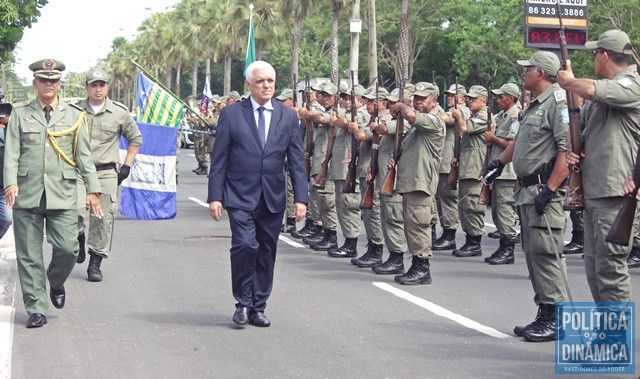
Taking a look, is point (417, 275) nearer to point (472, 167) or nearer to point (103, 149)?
point (103, 149)

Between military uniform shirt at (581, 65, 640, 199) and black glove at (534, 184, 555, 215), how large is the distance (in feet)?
1.46

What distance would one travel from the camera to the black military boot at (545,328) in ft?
25.7

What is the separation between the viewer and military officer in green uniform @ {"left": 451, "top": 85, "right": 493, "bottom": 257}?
44.7 ft

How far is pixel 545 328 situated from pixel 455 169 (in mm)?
6250

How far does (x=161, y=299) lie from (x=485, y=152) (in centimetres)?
557

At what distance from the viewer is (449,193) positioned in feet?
47.3

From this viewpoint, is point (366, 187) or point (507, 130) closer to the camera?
point (366, 187)

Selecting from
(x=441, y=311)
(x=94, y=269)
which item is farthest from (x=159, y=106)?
(x=441, y=311)

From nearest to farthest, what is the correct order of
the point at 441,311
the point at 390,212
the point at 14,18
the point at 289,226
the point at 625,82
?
the point at 625,82, the point at 441,311, the point at 390,212, the point at 289,226, the point at 14,18

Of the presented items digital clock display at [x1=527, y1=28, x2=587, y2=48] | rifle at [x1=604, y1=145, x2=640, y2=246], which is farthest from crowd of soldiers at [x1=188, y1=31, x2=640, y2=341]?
digital clock display at [x1=527, y1=28, x2=587, y2=48]

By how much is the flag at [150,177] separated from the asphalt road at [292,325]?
296 centimetres

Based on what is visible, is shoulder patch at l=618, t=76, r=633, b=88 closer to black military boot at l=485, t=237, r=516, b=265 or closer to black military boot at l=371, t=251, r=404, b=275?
black military boot at l=371, t=251, r=404, b=275

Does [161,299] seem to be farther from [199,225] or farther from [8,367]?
[199,225]

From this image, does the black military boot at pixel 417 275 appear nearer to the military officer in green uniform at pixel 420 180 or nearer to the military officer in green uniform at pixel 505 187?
the military officer in green uniform at pixel 420 180
